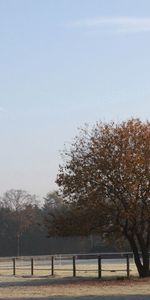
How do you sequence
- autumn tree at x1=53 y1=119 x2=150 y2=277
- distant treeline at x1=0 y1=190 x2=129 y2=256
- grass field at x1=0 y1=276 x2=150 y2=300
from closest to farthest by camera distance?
1. grass field at x1=0 y1=276 x2=150 y2=300
2. autumn tree at x1=53 y1=119 x2=150 y2=277
3. distant treeline at x1=0 y1=190 x2=129 y2=256

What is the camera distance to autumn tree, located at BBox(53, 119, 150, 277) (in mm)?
29688

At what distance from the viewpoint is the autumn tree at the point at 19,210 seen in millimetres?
104188

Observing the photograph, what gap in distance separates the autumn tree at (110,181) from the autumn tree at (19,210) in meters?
68.4

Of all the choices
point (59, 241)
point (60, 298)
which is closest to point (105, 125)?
point (60, 298)

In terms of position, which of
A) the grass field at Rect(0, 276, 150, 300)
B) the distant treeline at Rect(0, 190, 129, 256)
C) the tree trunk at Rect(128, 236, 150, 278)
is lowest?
the grass field at Rect(0, 276, 150, 300)

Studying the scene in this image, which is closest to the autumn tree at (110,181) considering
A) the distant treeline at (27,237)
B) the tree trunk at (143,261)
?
the tree trunk at (143,261)

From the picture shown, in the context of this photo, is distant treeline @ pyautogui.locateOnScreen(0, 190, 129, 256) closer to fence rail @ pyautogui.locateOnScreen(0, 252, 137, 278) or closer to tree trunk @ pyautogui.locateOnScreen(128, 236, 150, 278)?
fence rail @ pyautogui.locateOnScreen(0, 252, 137, 278)

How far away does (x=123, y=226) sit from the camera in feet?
101

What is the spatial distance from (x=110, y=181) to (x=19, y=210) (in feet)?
269

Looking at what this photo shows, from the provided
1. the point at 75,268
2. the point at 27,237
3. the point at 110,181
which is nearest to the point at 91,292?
the point at 110,181

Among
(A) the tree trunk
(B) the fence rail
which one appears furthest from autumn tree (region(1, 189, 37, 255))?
(A) the tree trunk

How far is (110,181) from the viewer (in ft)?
98.2

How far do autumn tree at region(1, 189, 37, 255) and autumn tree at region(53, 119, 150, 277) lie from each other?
68.4 metres

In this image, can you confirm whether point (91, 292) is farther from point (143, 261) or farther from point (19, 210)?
point (19, 210)
